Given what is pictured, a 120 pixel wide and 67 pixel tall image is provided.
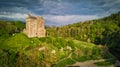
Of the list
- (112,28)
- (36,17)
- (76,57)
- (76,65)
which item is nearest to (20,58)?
(76,65)

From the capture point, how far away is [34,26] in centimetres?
12162

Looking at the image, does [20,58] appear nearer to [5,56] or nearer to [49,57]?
[5,56]

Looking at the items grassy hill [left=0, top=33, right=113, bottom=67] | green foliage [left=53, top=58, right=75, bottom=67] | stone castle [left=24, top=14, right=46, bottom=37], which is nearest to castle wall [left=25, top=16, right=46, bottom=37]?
stone castle [left=24, top=14, right=46, bottom=37]

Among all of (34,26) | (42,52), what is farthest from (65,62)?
(34,26)

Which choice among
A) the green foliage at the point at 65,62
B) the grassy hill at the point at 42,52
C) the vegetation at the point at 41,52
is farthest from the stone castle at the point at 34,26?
the green foliage at the point at 65,62

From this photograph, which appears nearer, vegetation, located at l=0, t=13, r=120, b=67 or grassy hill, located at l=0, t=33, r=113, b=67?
grassy hill, located at l=0, t=33, r=113, b=67

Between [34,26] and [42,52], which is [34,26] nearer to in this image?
[34,26]

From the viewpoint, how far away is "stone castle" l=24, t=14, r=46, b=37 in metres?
121

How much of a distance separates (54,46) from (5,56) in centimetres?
3212

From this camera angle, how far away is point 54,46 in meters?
112

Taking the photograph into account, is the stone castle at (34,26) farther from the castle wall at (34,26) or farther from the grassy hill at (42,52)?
the grassy hill at (42,52)

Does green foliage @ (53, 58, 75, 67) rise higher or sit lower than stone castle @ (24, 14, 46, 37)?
lower

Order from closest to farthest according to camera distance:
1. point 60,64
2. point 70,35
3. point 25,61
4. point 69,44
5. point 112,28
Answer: point 25,61
point 60,64
point 69,44
point 112,28
point 70,35

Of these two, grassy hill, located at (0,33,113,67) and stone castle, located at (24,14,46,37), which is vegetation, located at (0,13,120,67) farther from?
stone castle, located at (24,14,46,37)
